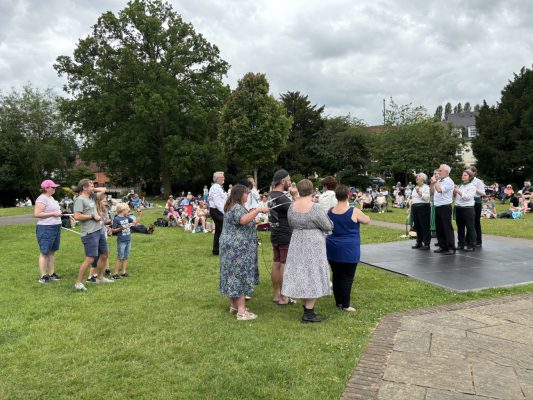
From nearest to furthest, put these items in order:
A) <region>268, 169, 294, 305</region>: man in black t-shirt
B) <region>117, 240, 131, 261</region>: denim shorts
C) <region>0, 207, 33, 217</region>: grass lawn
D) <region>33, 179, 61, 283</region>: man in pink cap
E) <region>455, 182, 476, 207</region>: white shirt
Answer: <region>268, 169, 294, 305</region>: man in black t-shirt
<region>33, 179, 61, 283</region>: man in pink cap
<region>117, 240, 131, 261</region>: denim shorts
<region>455, 182, 476, 207</region>: white shirt
<region>0, 207, 33, 217</region>: grass lawn

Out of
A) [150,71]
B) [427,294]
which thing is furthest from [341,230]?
[150,71]

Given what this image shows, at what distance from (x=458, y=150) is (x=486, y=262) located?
4088 cm

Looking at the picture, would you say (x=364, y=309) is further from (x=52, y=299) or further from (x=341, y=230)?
(x=52, y=299)

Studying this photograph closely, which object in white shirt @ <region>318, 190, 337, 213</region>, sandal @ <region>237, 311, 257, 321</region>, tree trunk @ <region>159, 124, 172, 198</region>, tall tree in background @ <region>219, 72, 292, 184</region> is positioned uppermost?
tall tree in background @ <region>219, 72, 292, 184</region>

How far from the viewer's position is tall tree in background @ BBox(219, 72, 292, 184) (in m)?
38.2

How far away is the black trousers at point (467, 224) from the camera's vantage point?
9.50 meters

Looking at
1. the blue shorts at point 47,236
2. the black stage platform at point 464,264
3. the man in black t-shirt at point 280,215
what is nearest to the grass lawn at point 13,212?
the blue shorts at point 47,236

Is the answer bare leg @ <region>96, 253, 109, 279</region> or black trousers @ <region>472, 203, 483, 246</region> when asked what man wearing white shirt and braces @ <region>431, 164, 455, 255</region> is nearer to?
black trousers @ <region>472, 203, 483, 246</region>

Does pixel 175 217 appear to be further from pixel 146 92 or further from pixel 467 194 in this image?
pixel 146 92

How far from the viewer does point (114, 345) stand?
190 inches

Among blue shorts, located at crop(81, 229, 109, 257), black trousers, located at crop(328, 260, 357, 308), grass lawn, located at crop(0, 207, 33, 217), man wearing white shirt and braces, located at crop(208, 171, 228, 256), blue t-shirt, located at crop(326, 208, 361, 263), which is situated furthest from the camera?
grass lawn, located at crop(0, 207, 33, 217)

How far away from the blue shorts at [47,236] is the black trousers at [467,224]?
25.9ft

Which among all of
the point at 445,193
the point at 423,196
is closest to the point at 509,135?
the point at 423,196

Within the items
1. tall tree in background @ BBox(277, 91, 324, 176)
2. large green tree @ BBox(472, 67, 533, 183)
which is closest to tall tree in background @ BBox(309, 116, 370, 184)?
tall tree in background @ BBox(277, 91, 324, 176)
